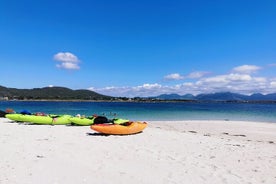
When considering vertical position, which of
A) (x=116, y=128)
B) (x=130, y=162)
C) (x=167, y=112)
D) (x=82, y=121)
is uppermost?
(x=167, y=112)

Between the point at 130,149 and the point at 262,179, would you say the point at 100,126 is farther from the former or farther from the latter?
the point at 262,179

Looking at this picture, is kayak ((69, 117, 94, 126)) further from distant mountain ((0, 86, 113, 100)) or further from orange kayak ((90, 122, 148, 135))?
distant mountain ((0, 86, 113, 100))

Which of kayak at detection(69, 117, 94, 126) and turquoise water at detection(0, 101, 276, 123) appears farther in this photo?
turquoise water at detection(0, 101, 276, 123)

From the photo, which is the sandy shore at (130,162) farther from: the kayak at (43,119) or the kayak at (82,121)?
the kayak at (43,119)

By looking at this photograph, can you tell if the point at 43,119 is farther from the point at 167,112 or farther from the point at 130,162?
the point at 167,112

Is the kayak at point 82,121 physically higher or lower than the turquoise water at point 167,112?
lower

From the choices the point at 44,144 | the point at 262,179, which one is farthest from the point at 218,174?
the point at 44,144

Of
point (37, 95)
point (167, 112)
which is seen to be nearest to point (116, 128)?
point (167, 112)

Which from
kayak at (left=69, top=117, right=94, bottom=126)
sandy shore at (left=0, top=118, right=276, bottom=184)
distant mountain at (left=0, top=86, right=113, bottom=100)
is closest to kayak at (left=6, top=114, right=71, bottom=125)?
kayak at (left=69, top=117, right=94, bottom=126)

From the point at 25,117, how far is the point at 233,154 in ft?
51.8

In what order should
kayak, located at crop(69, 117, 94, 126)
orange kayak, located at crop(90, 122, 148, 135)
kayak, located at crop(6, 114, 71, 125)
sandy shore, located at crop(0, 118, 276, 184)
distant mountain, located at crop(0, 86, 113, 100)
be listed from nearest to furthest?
sandy shore, located at crop(0, 118, 276, 184) → orange kayak, located at crop(90, 122, 148, 135) → kayak, located at crop(69, 117, 94, 126) → kayak, located at crop(6, 114, 71, 125) → distant mountain, located at crop(0, 86, 113, 100)

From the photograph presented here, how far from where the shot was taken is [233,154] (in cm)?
1130

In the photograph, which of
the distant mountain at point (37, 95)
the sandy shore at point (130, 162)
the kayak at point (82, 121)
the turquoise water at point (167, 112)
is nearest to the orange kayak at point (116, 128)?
the sandy shore at point (130, 162)

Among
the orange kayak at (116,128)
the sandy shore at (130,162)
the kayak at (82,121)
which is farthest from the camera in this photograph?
the kayak at (82,121)
